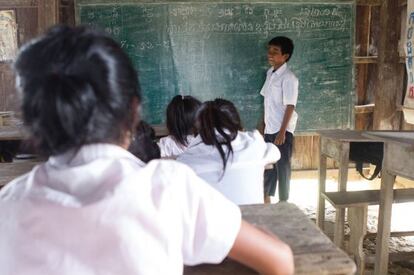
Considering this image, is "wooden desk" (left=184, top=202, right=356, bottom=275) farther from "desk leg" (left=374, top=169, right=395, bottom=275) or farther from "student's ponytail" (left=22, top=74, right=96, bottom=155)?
"desk leg" (left=374, top=169, right=395, bottom=275)

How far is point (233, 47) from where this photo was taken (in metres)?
4.09

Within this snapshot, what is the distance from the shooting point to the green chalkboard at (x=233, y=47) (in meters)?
3.91

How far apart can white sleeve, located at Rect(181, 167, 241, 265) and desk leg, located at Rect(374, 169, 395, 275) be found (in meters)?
1.78

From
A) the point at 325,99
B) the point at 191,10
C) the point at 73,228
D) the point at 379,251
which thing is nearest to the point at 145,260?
the point at 73,228

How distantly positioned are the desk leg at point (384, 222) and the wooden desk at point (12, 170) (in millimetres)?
1878

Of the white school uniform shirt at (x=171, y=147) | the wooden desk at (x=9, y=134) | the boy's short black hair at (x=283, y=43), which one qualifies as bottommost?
the wooden desk at (x=9, y=134)

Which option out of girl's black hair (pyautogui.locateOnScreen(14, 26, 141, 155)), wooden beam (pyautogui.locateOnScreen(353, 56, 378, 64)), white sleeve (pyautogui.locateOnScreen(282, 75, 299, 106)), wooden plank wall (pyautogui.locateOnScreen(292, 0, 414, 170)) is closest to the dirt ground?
wooden plank wall (pyautogui.locateOnScreen(292, 0, 414, 170))

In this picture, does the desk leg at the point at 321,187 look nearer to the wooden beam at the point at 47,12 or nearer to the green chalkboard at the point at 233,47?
the green chalkboard at the point at 233,47

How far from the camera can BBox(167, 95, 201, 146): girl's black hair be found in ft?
7.67

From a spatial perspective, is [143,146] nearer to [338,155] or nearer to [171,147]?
[171,147]

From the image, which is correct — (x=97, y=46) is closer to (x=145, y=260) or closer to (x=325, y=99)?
(x=145, y=260)

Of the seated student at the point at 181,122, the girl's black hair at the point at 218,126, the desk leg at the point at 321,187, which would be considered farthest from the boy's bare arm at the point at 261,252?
the desk leg at the point at 321,187

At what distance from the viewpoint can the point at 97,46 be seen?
0.60m

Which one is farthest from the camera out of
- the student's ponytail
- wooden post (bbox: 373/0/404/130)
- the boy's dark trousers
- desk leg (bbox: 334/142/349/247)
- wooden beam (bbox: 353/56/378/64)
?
wooden beam (bbox: 353/56/378/64)
